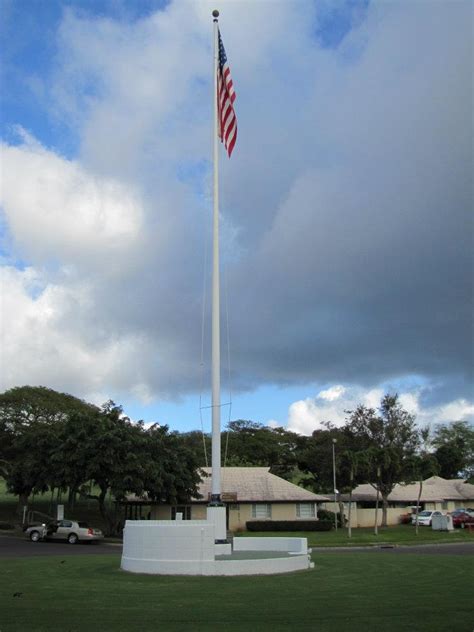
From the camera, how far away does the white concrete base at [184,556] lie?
18656 mm

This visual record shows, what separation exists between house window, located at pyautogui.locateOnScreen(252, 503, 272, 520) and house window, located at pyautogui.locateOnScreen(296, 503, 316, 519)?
2.32 metres

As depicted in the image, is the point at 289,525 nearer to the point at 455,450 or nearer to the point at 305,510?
the point at 305,510

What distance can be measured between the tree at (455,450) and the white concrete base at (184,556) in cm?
7842

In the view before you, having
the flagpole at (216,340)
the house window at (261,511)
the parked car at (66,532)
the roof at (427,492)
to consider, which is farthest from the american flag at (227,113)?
the roof at (427,492)

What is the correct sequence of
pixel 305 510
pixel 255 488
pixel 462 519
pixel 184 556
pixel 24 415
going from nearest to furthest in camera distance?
pixel 184 556, pixel 305 510, pixel 255 488, pixel 462 519, pixel 24 415

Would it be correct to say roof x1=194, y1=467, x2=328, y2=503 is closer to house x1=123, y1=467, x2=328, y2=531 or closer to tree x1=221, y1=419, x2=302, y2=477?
house x1=123, y1=467, x2=328, y2=531

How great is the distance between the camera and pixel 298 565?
20016mm

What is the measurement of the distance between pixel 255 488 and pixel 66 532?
1851 cm

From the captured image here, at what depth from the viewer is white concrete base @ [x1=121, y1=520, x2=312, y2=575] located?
61.2 ft

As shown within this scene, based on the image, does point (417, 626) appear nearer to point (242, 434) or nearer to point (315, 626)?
point (315, 626)

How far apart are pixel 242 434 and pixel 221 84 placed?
→ 78.8 meters

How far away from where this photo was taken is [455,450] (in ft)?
331

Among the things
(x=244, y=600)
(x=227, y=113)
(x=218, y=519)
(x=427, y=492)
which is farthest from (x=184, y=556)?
(x=427, y=492)

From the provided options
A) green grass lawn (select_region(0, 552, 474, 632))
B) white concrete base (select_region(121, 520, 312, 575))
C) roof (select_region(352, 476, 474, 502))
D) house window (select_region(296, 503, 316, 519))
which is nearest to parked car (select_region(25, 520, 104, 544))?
house window (select_region(296, 503, 316, 519))
